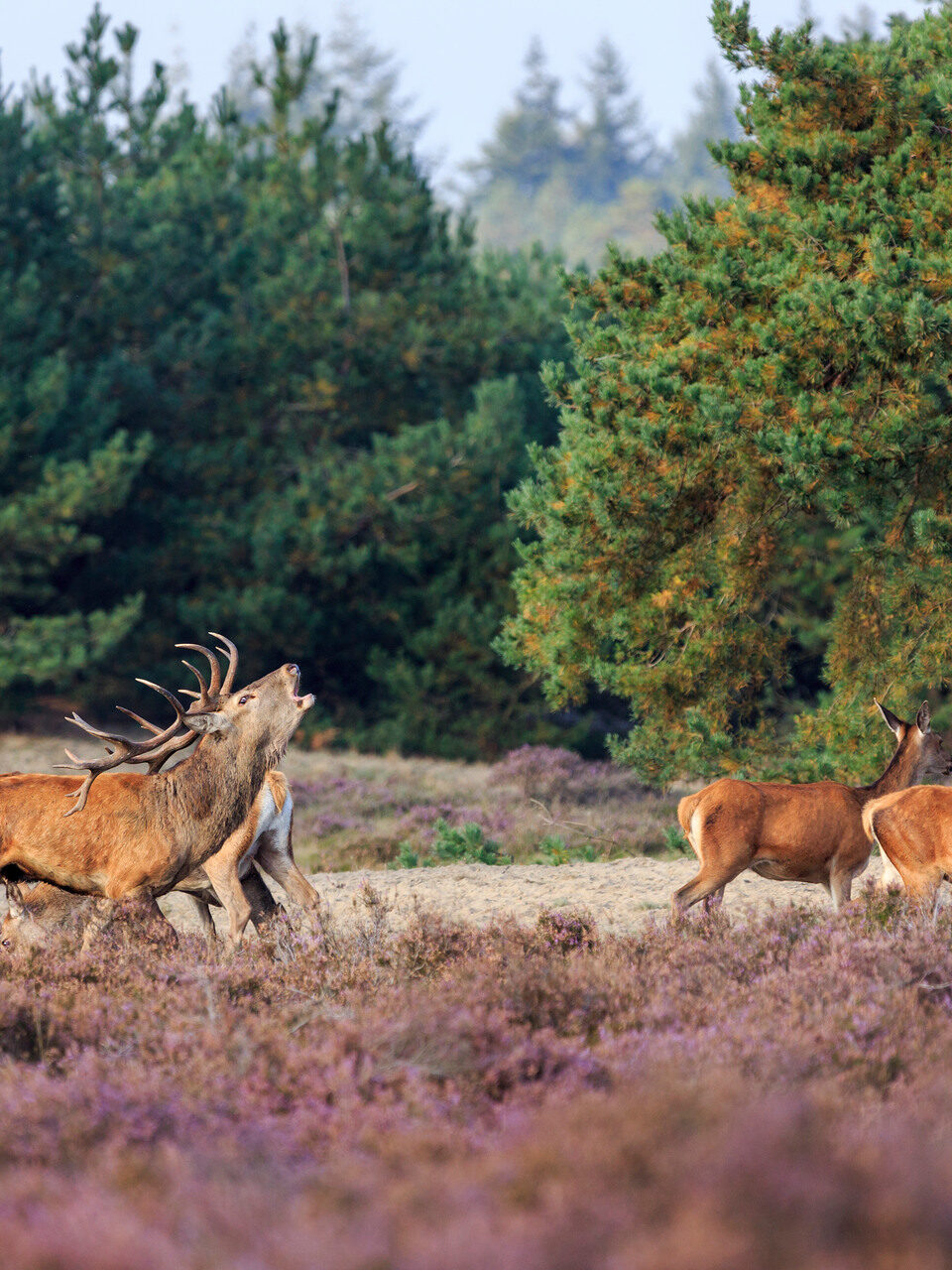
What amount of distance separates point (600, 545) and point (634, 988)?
283 inches

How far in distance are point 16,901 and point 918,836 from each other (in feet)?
17.1

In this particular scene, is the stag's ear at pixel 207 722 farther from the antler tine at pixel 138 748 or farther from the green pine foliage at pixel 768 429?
the green pine foliage at pixel 768 429

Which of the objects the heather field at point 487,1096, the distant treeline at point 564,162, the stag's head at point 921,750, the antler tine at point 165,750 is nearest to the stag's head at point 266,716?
the antler tine at point 165,750

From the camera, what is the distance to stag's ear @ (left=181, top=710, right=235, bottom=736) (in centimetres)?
791

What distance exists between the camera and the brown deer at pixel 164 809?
7.46 m

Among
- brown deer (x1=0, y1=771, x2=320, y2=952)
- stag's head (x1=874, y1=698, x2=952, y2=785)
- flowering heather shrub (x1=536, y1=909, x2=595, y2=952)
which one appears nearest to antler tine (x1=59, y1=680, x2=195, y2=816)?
brown deer (x1=0, y1=771, x2=320, y2=952)

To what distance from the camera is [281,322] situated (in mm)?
23641

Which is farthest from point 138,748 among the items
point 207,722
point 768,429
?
point 768,429

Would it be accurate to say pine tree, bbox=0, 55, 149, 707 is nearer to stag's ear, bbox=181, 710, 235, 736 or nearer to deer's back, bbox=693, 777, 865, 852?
stag's ear, bbox=181, 710, 235, 736

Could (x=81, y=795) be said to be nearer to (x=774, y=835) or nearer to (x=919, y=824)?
(x=774, y=835)

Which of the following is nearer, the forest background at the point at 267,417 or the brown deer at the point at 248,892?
the brown deer at the point at 248,892

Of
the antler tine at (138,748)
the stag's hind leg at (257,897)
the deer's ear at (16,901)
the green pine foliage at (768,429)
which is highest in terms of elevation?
the green pine foliage at (768,429)

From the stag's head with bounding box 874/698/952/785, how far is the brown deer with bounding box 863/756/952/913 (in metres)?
1.65

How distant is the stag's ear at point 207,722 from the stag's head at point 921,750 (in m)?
4.53
